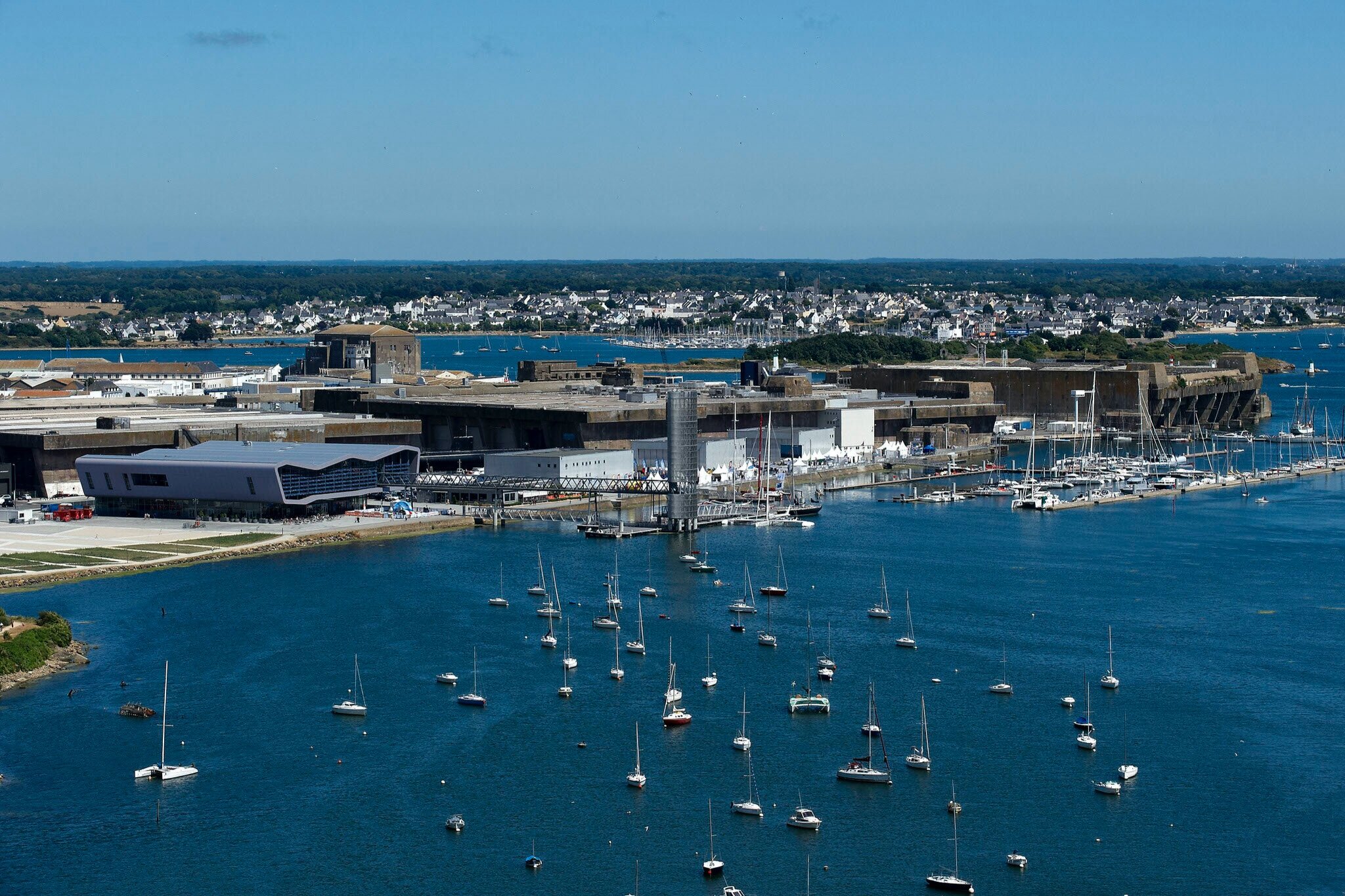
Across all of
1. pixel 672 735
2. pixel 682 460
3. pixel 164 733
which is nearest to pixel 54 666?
pixel 164 733

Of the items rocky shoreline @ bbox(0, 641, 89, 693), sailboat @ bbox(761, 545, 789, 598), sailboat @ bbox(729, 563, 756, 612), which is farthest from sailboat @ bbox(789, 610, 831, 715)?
rocky shoreline @ bbox(0, 641, 89, 693)

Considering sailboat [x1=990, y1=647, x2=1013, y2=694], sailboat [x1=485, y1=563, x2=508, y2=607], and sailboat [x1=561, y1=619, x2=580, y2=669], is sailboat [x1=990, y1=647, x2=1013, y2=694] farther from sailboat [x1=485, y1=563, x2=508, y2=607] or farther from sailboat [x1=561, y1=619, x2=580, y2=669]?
sailboat [x1=485, y1=563, x2=508, y2=607]

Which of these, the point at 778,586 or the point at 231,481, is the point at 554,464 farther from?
the point at 778,586

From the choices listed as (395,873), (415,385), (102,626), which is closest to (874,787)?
(395,873)

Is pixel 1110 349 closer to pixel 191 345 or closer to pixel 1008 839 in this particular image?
pixel 191 345

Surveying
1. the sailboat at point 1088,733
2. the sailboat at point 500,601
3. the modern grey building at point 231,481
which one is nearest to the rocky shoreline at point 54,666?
the sailboat at point 500,601

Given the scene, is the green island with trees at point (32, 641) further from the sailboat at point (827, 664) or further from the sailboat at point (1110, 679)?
the sailboat at point (1110, 679)
